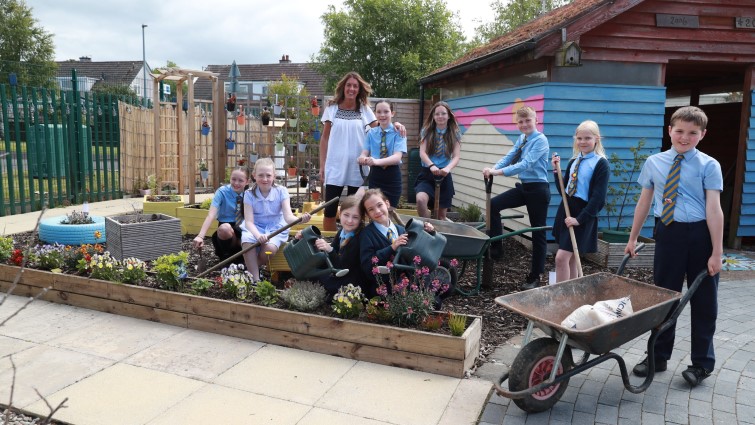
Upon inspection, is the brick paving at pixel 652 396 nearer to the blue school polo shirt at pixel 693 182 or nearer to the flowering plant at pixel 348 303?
the flowering plant at pixel 348 303

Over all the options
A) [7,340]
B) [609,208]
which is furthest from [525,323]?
[7,340]

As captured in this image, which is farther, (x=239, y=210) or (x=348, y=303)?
(x=239, y=210)

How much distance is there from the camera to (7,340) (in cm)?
415

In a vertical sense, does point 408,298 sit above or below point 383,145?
below

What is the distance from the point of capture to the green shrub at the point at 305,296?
4090 millimetres

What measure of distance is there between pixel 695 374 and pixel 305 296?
8.25 feet

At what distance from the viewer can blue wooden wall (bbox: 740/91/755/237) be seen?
313 inches

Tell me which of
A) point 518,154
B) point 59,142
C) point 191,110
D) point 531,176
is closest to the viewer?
point 531,176

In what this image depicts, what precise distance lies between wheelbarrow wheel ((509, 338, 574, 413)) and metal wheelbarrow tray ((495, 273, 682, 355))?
10 centimetres

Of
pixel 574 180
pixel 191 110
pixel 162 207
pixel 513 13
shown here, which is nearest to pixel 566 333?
pixel 574 180

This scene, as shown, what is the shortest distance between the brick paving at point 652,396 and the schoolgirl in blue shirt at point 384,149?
2080 millimetres

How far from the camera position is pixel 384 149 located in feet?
18.6

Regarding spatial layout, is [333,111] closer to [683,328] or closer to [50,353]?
[50,353]

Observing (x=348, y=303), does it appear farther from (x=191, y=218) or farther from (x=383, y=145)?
(x=191, y=218)
